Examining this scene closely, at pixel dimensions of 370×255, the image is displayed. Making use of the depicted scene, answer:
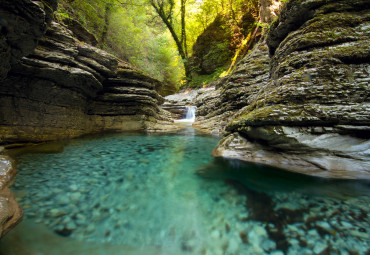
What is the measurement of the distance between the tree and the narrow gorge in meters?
16.1

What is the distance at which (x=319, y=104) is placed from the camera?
3.06 m

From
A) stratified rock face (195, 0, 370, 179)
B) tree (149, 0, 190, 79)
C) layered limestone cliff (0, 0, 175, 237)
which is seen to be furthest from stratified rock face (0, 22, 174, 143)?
tree (149, 0, 190, 79)

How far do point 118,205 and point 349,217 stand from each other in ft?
9.64

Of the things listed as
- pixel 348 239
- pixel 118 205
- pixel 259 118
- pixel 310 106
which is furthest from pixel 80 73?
pixel 348 239

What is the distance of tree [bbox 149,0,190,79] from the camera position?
1824cm

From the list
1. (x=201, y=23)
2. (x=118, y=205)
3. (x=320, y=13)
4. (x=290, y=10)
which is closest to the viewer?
(x=118, y=205)

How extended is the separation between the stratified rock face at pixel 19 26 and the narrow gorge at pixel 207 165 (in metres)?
0.02

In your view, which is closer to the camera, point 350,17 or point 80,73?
point 350,17

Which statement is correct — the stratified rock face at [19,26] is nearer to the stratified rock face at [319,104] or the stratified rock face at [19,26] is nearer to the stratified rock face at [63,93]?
the stratified rock face at [63,93]

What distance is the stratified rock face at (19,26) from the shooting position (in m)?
2.22

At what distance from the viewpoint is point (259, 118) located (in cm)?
345

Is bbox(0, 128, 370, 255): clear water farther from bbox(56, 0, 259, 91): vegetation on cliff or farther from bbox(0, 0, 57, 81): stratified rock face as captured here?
bbox(56, 0, 259, 91): vegetation on cliff

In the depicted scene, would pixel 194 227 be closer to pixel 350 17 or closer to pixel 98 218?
pixel 98 218

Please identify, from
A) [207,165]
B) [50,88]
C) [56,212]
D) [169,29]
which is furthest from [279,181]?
[169,29]
